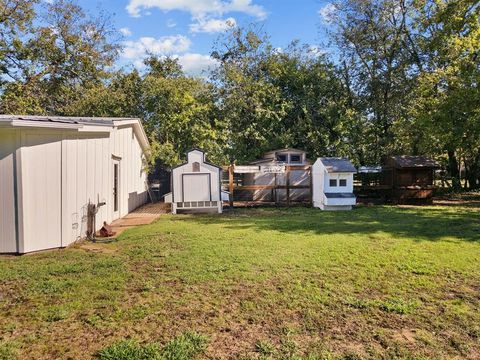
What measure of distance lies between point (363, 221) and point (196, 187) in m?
5.44

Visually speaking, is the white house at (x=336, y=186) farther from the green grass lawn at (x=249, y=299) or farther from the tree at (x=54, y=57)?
the tree at (x=54, y=57)

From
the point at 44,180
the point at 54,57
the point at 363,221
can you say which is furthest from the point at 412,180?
the point at 54,57

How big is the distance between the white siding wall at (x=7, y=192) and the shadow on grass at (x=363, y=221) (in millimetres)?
4634

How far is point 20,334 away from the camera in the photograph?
334 centimetres

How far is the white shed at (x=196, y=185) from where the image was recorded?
11672 mm

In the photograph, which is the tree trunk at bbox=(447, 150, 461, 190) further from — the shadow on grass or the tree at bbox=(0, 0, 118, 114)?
the tree at bbox=(0, 0, 118, 114)

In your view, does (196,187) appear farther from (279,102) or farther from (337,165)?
(279,102)

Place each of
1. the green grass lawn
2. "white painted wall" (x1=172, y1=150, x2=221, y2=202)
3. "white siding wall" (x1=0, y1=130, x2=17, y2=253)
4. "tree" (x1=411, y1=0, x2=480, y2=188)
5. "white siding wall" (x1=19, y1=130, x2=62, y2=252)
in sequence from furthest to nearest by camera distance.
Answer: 1. "tree" (x1=411, y1=0, x2=480, y2=188)
2. "white painted wall" (x1=172, y1=150, x2=221, y2=202)
3. "white siding wall" (x1=19, y1=130, x2=62, y2=252)
4. "white siding wall" (x1=0, y1=130, x2=17, y2=253)
5. the green grass lawn

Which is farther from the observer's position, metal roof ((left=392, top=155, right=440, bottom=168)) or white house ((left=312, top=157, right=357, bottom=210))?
metal roof ((left=392, top=155, right=440, bottom=168))

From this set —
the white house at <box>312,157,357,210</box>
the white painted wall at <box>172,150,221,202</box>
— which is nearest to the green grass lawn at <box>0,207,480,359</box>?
the white painted wall at <box>172,150,221,202</box>

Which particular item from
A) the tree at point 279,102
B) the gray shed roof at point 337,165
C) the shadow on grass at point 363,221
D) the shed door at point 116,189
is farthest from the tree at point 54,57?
the gray shed roof at point 337,165

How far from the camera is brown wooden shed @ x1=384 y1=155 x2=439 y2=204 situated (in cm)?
1404

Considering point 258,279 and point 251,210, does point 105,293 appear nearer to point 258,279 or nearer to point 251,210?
point 258,279

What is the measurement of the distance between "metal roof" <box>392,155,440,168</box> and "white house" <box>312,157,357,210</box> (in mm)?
3026
